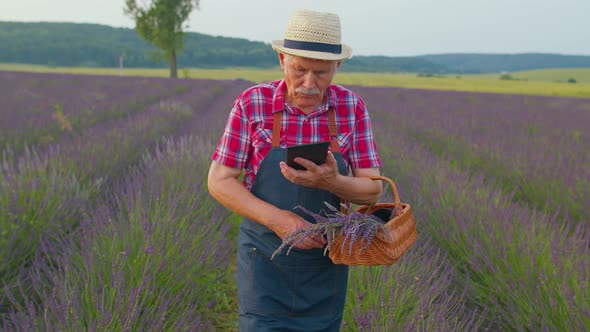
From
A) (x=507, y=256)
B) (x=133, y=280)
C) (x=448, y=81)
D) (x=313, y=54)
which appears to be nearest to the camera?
(x=313, y=54)

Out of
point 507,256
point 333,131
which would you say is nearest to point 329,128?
point 333,131

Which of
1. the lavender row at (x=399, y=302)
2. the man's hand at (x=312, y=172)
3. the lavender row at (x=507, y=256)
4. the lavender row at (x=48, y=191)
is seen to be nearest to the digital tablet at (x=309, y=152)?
the man's hand at (x=312, y=172)

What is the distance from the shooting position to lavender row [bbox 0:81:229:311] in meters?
2.79

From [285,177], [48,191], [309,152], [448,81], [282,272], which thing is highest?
[309,152]

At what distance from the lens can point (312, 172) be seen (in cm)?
137

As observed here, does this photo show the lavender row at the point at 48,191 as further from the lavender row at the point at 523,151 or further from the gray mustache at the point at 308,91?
the lavender row at the point at 523,151

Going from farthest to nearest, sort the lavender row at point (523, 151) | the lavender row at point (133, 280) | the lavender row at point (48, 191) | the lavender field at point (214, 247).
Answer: the lavender row at point (523, 151)
the lavender row at point (48, 191)
the lavender field at point (214, 247)
the lavender row at point (133, 280)

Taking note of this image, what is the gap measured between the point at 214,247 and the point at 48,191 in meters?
1.32

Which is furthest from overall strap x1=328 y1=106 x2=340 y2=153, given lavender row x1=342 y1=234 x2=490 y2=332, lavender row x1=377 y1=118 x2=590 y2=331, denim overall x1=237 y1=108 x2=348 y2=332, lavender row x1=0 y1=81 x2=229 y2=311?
lavender row x1=0 y1=81 x2=229 y2=311

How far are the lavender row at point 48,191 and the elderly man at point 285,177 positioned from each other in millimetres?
1363

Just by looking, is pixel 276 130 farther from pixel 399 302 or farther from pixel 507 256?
pixel 507 256

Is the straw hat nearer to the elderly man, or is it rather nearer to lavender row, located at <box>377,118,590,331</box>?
the elderly man

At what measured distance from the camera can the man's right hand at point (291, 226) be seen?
1471 millimetres

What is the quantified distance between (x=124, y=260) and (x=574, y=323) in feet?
6.27
